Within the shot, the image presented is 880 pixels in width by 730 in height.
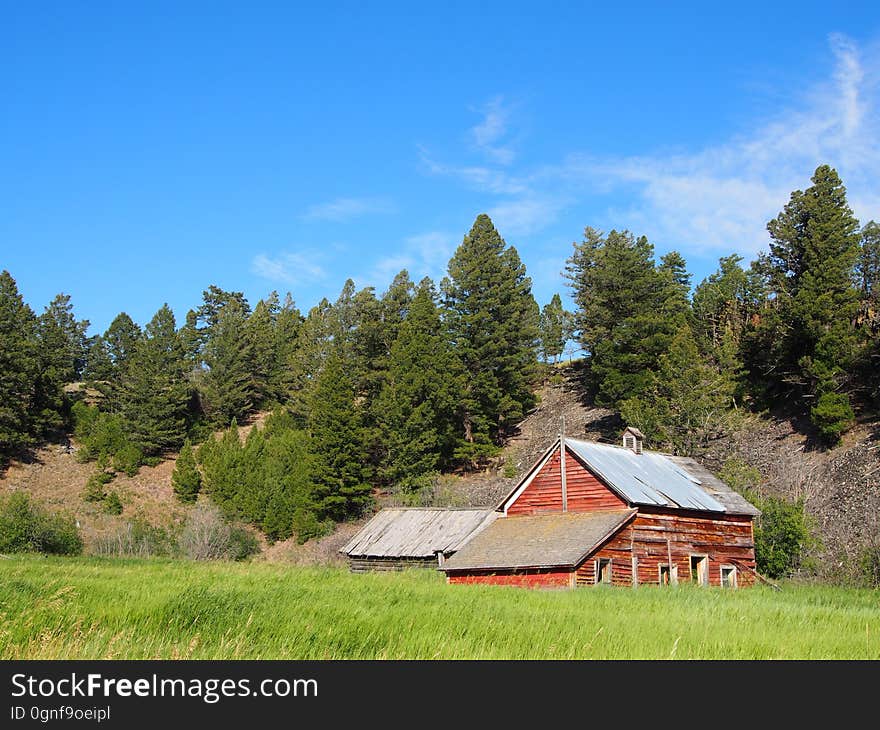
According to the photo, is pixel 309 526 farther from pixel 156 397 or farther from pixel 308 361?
pixel 156 397

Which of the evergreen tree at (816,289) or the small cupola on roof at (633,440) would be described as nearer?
the small cupola on roof at (633,440)

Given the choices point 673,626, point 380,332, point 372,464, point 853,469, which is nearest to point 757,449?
point 853,469

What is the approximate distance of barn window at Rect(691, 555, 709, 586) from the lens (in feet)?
107

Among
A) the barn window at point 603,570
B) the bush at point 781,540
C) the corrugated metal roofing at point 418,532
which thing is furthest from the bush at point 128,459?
the bush at point 781,540

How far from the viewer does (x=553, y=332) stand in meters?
87.9

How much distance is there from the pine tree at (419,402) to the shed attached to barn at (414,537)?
508 inches

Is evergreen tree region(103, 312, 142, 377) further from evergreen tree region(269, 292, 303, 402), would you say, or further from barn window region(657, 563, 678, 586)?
barn window region(657, 563, 678, 586)

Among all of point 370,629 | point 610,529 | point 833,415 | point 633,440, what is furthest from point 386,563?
point 370,629

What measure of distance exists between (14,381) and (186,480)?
16673 millimetres

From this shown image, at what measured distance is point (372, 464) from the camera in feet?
194

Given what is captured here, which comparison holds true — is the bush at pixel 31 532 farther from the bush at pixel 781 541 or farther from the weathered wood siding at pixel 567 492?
the bush at pixel 781 541

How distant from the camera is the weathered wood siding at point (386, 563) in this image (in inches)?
1430

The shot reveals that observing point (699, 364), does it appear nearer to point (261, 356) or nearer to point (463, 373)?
point (463, 373)

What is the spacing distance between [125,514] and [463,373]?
28.5 metres
